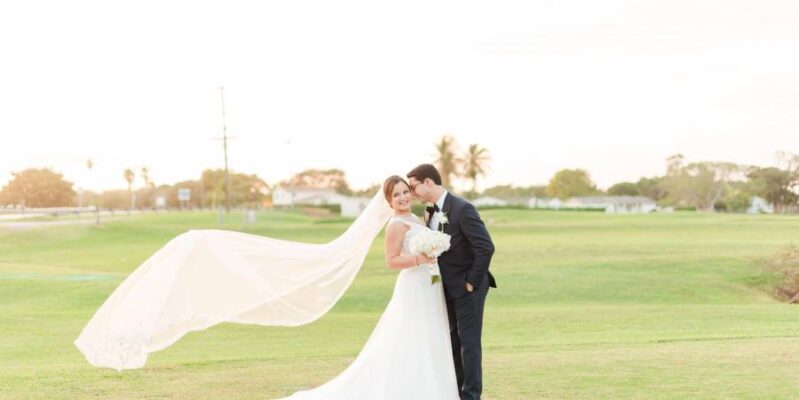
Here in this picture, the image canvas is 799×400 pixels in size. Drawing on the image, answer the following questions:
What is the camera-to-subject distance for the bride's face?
8.25 meters

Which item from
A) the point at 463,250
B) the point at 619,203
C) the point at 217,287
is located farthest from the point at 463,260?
the point at 619,203

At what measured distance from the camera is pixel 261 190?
563 ft

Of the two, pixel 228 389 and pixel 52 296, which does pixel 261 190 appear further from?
pixel 228 389

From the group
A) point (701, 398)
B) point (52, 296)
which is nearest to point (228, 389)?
point (701, 398)

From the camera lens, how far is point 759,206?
295 ft

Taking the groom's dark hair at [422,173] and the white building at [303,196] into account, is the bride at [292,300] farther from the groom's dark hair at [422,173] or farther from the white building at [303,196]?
the white building at [303,196]

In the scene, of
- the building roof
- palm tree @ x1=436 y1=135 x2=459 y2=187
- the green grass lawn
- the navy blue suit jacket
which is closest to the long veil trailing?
the navy blue suit jacket

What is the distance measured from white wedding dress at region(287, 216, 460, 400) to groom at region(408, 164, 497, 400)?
0.18 m

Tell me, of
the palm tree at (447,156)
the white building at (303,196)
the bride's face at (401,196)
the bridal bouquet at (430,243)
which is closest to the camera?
the bridal bouquet at (430,243)

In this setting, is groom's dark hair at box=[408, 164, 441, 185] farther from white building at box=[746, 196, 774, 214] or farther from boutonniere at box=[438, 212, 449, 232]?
white building at box=[746, 196, 774, 214]

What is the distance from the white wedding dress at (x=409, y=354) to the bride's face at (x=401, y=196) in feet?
0.54

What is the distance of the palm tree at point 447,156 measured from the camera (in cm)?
13688

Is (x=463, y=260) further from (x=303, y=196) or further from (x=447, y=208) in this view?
(x=303, y=196)

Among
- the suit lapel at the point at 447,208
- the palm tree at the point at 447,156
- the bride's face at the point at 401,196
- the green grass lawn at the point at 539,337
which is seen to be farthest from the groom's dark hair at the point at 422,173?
the palm tree at the point at 447,156
